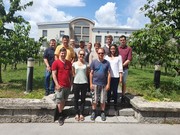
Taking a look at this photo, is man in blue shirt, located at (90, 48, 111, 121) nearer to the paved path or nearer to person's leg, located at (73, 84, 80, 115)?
person's leg, located at (73, 84, 80, 115)

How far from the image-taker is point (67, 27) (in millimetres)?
57219

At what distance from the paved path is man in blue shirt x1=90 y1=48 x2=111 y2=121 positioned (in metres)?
0.51

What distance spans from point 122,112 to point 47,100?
183cm

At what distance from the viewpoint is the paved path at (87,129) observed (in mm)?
4926

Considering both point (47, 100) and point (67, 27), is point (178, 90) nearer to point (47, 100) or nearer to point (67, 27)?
point (47, 100)

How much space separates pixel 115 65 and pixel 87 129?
166cm

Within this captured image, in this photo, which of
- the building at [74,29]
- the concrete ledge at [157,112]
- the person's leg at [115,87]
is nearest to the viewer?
the concrete ledge at [157,112]

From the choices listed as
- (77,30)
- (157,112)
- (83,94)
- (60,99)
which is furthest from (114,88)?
(77,30)

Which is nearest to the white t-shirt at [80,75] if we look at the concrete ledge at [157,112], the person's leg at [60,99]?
the person's leg at [60,99]

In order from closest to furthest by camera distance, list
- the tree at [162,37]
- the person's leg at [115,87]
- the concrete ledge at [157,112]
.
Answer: the concrete ledge at [157,112], the person's leg at [115,87], the tree at [162,37]

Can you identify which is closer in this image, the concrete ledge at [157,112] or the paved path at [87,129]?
the paved path at [87,129]

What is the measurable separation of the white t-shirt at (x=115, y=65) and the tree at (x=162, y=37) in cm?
211


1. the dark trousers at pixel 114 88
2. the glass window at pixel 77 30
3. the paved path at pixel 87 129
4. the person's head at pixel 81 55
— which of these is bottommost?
the paved path at pixel 87 129

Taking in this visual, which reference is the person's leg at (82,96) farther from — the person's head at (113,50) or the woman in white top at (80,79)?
the person's head at (113,50)
